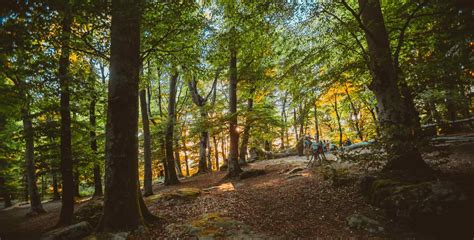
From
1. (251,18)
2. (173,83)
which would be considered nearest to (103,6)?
(251,18)

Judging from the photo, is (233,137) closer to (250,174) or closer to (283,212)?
(250,174)

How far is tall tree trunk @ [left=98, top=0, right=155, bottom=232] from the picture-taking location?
5184 millimetres

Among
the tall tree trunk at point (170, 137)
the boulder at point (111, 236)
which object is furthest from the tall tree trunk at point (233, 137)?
the boulder at point (111, 236)

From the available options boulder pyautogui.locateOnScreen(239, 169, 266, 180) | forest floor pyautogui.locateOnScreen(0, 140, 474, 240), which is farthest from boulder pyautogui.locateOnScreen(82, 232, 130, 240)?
boulder pyautogui.locateOnScreen(239, 169, 266, 180)

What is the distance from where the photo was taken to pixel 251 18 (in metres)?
7.41

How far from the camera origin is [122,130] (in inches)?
211

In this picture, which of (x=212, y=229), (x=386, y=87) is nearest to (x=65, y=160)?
(x=212, y=229)

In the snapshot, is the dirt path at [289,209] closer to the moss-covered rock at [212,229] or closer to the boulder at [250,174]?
the moss-covered rock at [212,229]

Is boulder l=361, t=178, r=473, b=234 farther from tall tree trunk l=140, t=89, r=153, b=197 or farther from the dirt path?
tall tree trunk l=140, t=89, r=153, b=197

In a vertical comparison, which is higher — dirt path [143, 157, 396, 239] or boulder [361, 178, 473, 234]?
boulder [361, 178, 473, 234]

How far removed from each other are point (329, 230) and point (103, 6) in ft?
23.1

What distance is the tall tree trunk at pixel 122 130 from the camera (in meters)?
5.18

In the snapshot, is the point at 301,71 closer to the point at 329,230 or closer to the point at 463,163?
the point at 329,230

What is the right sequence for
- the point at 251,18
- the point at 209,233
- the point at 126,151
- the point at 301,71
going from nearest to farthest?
the point at 209,233
the point at 126,151
the point at 251,18
the point at 301,71
